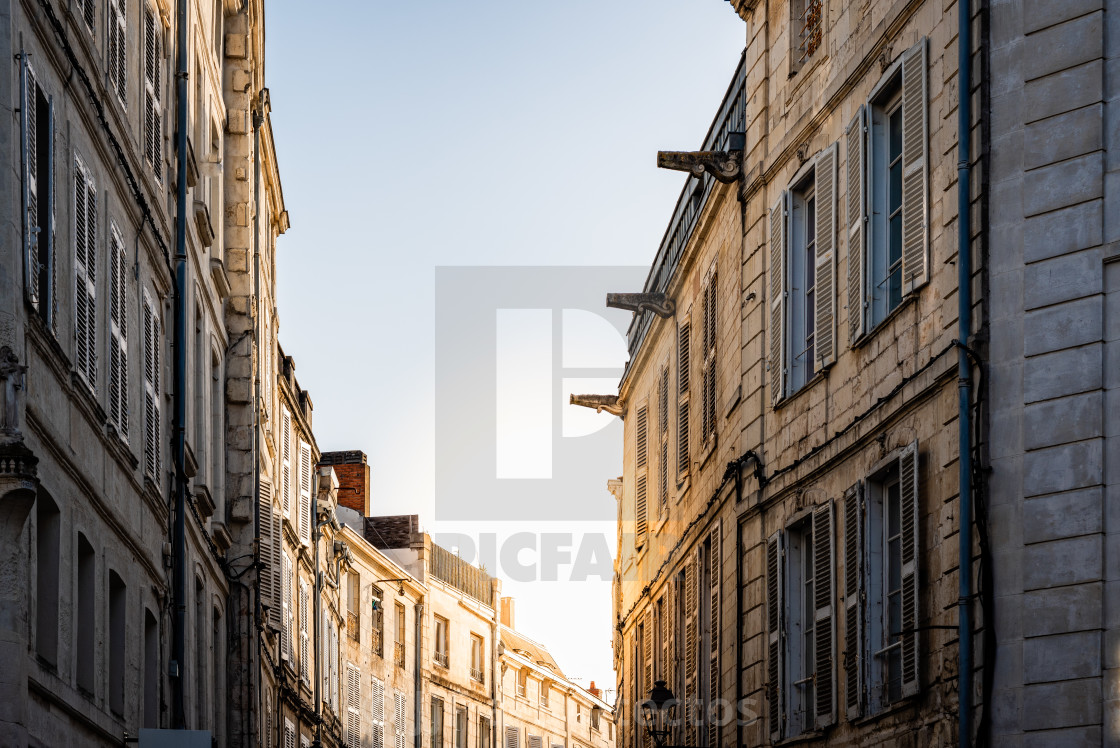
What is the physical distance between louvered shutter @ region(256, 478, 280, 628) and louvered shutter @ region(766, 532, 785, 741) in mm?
11325

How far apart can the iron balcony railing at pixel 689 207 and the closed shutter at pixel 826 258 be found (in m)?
3.90

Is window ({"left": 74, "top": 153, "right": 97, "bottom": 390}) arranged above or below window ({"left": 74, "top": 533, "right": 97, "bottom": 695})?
above

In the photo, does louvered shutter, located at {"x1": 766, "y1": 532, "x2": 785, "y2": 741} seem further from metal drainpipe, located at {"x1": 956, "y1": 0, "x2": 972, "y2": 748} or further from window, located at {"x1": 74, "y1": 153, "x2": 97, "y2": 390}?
window, located at {"x1": 74, "y1": 153, "x2": 97, "y2": 390}

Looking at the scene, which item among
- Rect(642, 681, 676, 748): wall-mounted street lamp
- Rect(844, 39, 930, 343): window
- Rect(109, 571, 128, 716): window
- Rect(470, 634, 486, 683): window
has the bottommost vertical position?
Rect(642, 681, 676, 748): wall-mounted street lamp

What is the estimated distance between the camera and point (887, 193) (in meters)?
16.1

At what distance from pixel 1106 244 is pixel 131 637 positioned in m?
8.97

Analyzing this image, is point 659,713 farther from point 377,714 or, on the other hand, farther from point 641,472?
point 377,714

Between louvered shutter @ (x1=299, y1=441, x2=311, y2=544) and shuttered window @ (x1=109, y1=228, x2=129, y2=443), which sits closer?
shuttered window @ (x1=109, y1=228, x2=129, y2=443)

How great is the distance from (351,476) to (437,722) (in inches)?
307

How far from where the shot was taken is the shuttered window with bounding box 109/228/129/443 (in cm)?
1527

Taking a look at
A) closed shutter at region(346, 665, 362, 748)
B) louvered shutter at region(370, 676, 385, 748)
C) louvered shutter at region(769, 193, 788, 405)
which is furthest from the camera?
louvered shutter at region(370, 676, 385, 748)

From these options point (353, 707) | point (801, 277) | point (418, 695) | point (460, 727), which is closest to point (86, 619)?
point (801, 277)

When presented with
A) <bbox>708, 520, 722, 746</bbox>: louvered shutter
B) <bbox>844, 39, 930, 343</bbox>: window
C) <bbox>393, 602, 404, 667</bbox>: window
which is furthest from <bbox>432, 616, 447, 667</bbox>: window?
<bbox>844, 39, 930, 343</bbox>: window

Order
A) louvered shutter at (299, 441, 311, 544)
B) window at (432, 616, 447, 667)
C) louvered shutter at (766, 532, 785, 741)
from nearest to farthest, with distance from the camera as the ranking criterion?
louvered shutter at (766, 532, 785, 741)
louvered shutter at (299, 441, 311, 544)
window at (432, 616, 447, 667)
